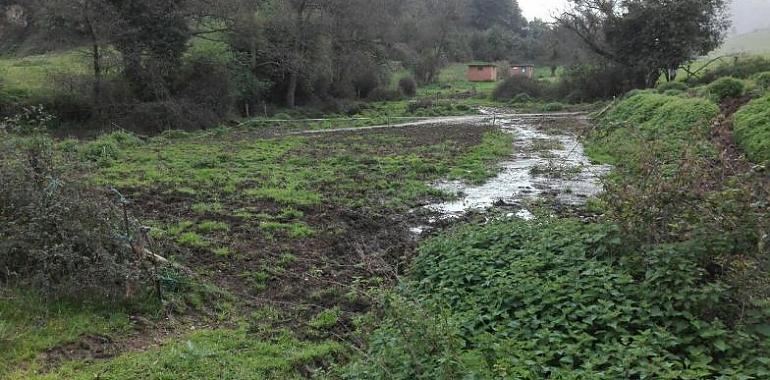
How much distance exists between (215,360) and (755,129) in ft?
47.3

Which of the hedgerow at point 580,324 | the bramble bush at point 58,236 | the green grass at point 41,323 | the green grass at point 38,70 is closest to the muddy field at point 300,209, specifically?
the green grass at point 41,323

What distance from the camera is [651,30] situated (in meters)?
37.4

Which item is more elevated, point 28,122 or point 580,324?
point 28,122

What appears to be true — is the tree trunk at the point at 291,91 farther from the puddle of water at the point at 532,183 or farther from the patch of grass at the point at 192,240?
the patch of grass at the point at 192,240

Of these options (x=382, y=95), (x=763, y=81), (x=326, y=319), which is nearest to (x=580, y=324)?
(x=326, y=319)

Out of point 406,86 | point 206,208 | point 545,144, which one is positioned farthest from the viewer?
point 406,86

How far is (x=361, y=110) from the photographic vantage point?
1474 inches

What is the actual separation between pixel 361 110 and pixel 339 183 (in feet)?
80.2

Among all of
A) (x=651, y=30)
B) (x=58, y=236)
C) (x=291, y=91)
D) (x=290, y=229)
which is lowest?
(x=290, y=229)

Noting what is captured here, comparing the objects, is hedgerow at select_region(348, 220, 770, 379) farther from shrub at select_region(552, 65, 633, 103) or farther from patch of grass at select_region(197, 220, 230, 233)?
shrub at select_region(552, 65, 633, 103)

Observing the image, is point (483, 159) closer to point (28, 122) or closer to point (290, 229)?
point (290, 229)

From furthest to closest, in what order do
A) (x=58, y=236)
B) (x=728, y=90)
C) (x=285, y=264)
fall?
(x=728, y=90), (x=285, y=264), (x=58, y=236)

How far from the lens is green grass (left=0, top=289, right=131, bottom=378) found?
502 cm

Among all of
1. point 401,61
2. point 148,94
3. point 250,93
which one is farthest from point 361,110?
point 401,61
